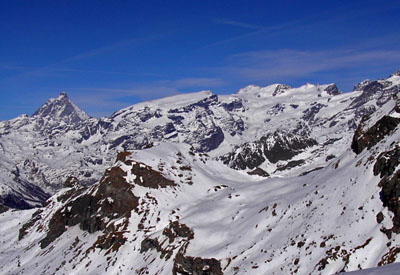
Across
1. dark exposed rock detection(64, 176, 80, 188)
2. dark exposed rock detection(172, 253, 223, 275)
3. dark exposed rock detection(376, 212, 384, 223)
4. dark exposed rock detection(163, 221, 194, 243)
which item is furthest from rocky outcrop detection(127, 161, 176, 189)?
dark exposed rock detection(64, 176, 80, 188)

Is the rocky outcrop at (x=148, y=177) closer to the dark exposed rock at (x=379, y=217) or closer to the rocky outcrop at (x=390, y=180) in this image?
the rocky outcrop at (x=390, y=180)

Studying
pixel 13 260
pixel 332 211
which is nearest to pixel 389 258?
pixel 332 211

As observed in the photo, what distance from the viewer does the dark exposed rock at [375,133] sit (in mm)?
59750

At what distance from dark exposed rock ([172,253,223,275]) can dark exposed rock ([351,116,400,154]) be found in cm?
2622

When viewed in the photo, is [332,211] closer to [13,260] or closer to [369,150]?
[369,150]

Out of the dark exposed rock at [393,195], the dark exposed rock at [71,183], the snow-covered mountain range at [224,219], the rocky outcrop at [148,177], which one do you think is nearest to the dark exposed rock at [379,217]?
the snow-covered mountain range at [224,219]

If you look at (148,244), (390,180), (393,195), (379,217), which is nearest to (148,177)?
(148,244)

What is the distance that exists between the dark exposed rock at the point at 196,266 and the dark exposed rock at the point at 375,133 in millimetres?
26217

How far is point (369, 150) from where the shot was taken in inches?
2325

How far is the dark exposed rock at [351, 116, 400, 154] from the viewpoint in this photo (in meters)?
59.8

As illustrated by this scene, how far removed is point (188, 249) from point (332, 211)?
76.6ft

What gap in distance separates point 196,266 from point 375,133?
30.7 metres

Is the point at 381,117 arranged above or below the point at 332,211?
above

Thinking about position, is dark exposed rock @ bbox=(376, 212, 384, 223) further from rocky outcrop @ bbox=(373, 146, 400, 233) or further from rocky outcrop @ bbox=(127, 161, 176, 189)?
rocky outcrop @ bbox=(127, 161, 176, 189)
